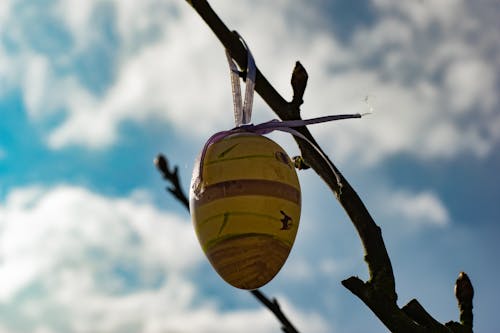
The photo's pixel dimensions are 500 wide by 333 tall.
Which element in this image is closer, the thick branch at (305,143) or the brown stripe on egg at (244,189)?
the brown stripe on egg at (244,189)

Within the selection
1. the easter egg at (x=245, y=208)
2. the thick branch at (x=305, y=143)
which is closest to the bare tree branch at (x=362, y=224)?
the thick branch at (x=305, y=143)

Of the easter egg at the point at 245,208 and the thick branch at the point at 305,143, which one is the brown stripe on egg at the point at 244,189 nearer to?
the easter egg at the point at 245,208

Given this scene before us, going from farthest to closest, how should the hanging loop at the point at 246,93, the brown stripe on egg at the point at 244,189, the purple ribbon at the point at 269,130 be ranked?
the hanging loop at the point at 246,93 → the purple ribbon at the point at 269,130 → the brown stripe on egg at the point at 244,189

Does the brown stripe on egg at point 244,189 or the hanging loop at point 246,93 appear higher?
the hanging loop at point 246,93

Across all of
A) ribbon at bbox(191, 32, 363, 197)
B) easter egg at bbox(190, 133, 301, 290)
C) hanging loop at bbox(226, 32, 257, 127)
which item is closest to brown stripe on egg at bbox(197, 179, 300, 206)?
easter egg at bbox(190, 133, 301, 290)

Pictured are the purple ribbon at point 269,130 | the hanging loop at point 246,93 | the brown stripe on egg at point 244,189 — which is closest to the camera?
the brown stripe on egg at point 244,189

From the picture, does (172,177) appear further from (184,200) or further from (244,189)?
(244,189)


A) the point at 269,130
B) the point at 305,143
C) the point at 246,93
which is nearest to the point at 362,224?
the point at 305,143

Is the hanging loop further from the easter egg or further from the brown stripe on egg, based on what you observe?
the brown stripe on egg
